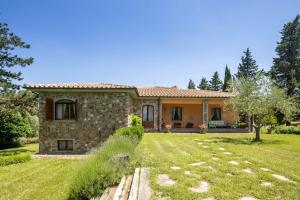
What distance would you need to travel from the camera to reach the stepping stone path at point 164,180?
513cm

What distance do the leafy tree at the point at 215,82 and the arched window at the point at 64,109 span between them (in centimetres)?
4488

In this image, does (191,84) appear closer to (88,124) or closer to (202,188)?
(88,124)

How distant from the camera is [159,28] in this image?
1540 centimetres

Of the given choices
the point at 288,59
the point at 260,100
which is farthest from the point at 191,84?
the point at 260,100

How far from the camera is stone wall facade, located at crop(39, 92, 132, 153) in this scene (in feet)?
48.3

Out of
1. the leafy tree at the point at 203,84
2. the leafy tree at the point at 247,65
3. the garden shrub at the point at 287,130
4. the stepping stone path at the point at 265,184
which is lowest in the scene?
the garden shrub at the point at 287,130

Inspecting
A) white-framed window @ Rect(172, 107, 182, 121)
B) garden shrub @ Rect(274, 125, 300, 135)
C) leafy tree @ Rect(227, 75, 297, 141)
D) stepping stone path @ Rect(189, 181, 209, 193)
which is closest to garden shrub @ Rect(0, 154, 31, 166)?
stepping stone path @ Rect(189, 181, 209, 193)

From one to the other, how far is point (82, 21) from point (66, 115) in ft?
19.1

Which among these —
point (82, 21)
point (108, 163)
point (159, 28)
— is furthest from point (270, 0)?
point (108, 163)

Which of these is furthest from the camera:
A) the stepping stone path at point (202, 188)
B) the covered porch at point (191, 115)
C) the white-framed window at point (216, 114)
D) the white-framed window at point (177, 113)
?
the white-framed window at point (216, 114)

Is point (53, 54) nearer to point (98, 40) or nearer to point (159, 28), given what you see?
point (98, 40)

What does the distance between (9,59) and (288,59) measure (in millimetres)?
33672

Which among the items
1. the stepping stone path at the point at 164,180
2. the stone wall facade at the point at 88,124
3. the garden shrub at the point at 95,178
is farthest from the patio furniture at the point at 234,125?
the garden shrub at the point at 95,178

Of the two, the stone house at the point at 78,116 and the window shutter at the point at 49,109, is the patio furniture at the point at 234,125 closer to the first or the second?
the stone house at the point at 78,116
